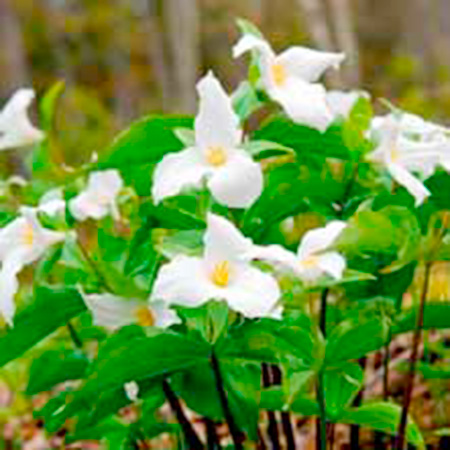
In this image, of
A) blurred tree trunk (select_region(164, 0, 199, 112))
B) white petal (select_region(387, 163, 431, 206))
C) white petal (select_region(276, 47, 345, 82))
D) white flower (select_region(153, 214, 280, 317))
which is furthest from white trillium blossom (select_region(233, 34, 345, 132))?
blurred tree trunk (select_region(164, 0, 199, 112))

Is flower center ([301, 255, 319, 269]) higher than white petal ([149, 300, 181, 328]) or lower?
higher

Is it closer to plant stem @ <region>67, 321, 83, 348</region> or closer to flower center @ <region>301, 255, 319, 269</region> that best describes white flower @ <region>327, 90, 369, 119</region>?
flower center @ <region>301, 255, 319, 269</region>

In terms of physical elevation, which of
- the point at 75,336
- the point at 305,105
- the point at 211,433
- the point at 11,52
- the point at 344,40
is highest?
the point at 305,105

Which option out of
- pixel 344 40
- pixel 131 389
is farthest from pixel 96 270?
pixel 344 40

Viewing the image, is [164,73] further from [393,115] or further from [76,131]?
[393,115]

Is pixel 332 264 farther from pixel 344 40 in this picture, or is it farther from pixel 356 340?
pixel 344 40

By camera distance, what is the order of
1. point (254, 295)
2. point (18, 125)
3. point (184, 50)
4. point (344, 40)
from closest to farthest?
point (254, 295) < point (18, 125) < point (344, 40) < point (184, 50)

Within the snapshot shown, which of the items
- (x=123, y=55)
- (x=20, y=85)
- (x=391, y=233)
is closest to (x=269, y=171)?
(x=391, y=233)
